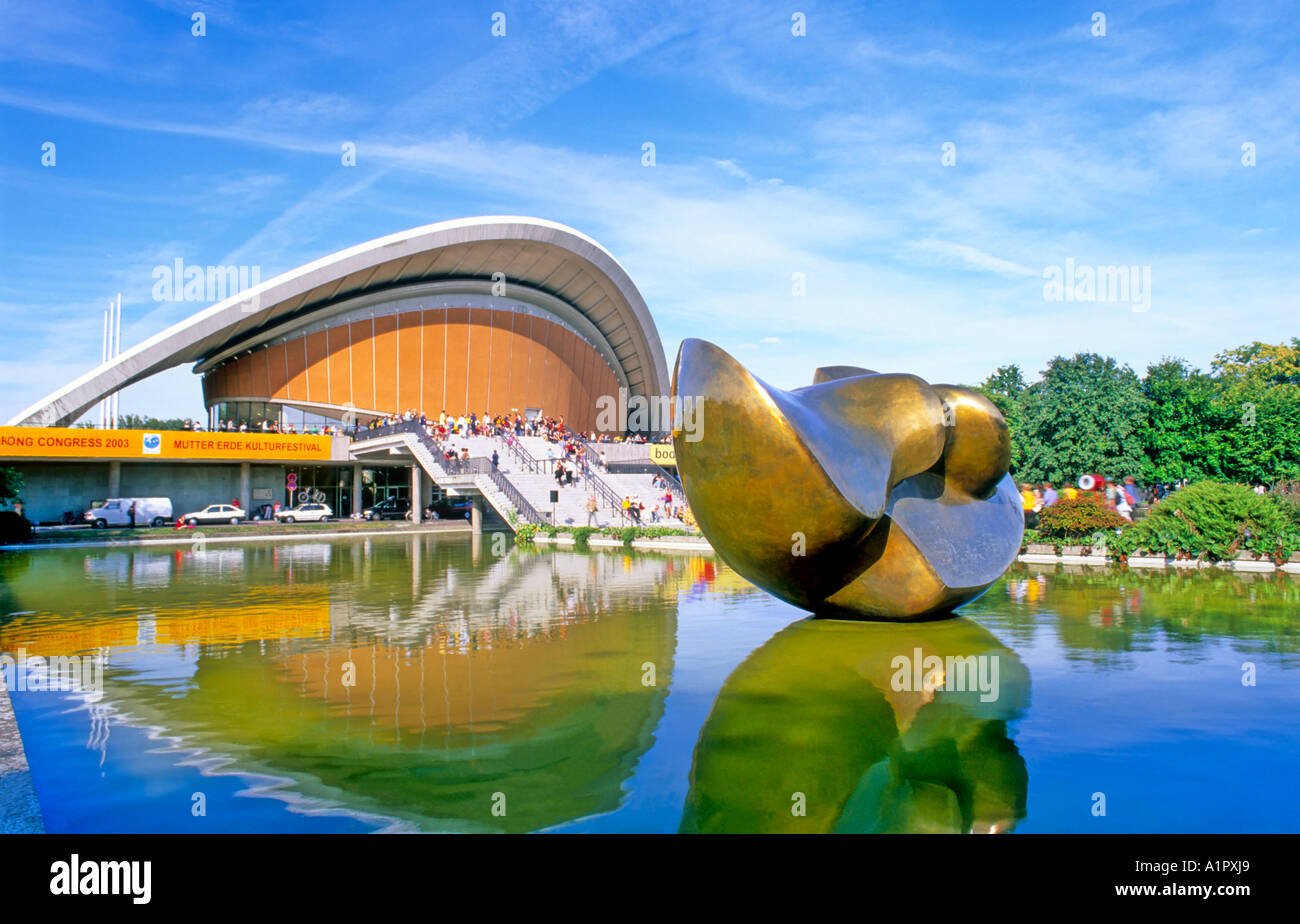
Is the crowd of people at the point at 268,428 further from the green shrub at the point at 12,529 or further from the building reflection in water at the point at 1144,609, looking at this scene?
the building reflection in water at the point at 1144,609

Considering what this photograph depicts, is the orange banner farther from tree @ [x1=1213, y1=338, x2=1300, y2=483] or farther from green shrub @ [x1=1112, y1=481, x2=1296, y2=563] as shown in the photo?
→ tree @ [x1=1213, y1=338, x2=1300, y2=483]

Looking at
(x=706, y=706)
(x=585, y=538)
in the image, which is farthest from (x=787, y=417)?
(x=585, y=538)

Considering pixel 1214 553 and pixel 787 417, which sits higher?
pixel 787 417

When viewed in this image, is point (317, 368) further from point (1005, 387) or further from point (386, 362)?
point (1005, 387)

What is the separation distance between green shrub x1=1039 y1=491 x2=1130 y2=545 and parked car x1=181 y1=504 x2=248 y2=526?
30.0 meters

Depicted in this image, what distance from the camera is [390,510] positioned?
42.9 meters

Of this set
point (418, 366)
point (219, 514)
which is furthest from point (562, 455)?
point (418, 366)

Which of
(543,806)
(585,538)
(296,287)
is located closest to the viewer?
(543,806)

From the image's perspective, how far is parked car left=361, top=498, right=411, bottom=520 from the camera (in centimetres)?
4159

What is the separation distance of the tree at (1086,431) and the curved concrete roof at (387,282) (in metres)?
27.7

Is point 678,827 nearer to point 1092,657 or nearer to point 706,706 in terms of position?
point 706,706

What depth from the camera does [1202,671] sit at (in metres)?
8.51

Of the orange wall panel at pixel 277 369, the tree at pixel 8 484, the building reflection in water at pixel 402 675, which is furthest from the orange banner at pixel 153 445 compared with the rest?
the building reflection in water at pixel 402 675
